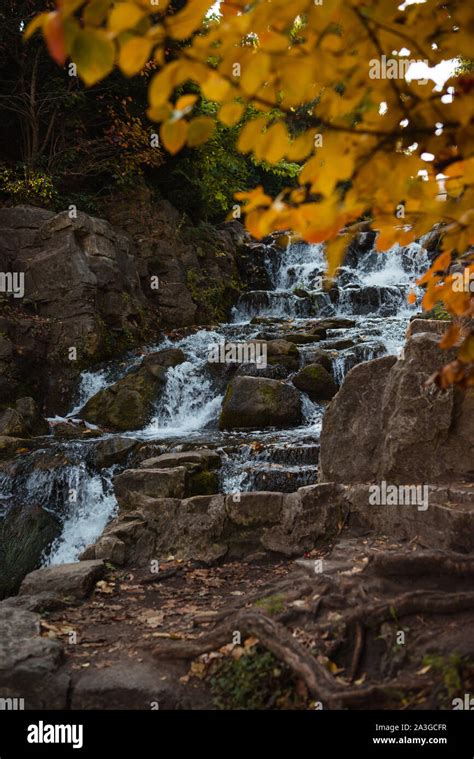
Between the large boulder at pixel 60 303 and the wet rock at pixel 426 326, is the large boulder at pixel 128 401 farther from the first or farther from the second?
the wet rock at pixel 426 326

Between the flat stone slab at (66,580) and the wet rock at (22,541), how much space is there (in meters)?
2.58

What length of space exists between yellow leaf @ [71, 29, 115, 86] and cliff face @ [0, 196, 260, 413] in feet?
41.8

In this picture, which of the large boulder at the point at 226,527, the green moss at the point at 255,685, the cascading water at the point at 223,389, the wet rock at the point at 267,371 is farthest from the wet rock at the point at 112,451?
the green moss at the point at 255,685

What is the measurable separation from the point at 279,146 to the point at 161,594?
4.76 metres

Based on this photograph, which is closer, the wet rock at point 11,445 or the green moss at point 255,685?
the green moss at point 255,685

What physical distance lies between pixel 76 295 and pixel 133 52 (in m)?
14.2

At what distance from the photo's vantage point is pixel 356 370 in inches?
262

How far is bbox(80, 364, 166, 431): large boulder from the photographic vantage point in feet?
42.0

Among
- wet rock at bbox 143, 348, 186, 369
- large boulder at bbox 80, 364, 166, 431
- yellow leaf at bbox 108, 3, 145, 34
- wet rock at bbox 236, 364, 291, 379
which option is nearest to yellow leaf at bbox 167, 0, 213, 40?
yellow leaf at bbox 108, 3, 145, 34

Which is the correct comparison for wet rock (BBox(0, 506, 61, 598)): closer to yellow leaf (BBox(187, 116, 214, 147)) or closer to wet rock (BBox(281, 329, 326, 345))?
yellow leaf (BBox(187, 116, 214, 147))

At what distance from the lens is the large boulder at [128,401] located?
12797 millimetres

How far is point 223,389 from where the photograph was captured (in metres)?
13.7

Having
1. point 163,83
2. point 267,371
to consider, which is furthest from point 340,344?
point 163,83
